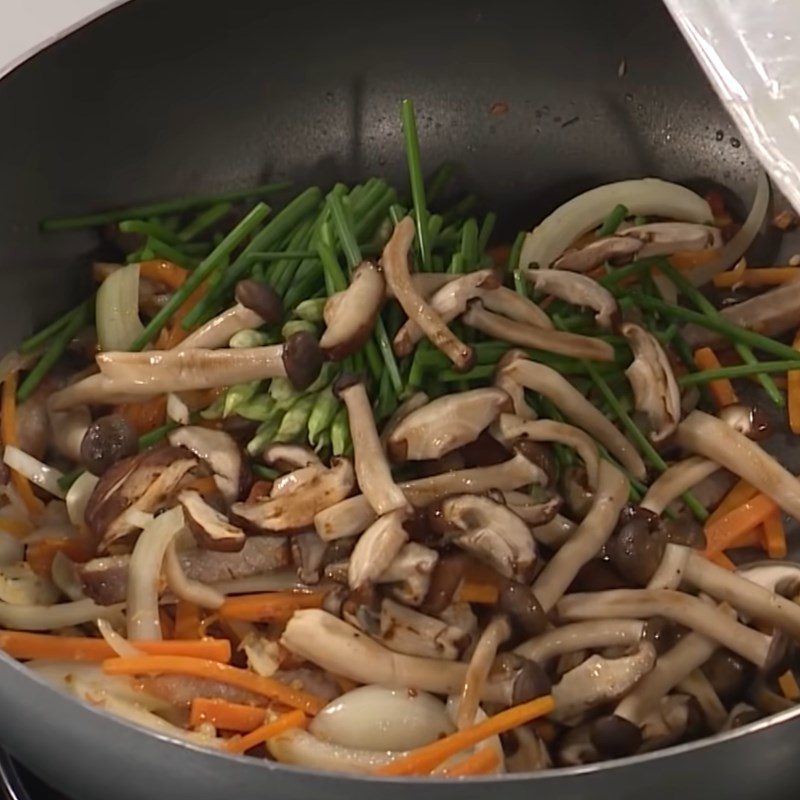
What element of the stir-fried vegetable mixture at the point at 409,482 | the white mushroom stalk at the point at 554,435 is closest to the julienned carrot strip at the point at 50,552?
the stir-fried vegetable mixture at the point at 409,482

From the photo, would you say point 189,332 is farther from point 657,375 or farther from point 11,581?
point 657,375

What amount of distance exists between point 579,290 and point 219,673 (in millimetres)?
635

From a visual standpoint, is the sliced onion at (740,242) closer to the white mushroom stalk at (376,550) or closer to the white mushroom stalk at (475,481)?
the white mushroom stalk at (475,481)

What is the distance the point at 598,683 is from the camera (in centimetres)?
118

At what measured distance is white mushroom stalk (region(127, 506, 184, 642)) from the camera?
1.24m

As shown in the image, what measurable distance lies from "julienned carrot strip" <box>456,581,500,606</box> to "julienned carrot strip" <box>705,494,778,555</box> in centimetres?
26

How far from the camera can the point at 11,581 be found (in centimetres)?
129

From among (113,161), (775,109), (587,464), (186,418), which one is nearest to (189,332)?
(186,418)

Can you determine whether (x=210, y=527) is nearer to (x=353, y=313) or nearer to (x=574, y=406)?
(x=353, y=313)

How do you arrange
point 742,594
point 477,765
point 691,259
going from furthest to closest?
point 691,259, point 742,594, point 477,765

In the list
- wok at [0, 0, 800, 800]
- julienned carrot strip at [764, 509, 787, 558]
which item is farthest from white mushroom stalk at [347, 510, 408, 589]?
wok at [0, 0, 800, 800]

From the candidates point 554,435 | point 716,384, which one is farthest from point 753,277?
point 554,435

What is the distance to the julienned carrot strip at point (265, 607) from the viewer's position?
4.16 feet

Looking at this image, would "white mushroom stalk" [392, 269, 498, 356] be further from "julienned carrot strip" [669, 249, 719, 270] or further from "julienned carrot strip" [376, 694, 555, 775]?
"julienned carrot strip" [376, 694, 555, 775]
